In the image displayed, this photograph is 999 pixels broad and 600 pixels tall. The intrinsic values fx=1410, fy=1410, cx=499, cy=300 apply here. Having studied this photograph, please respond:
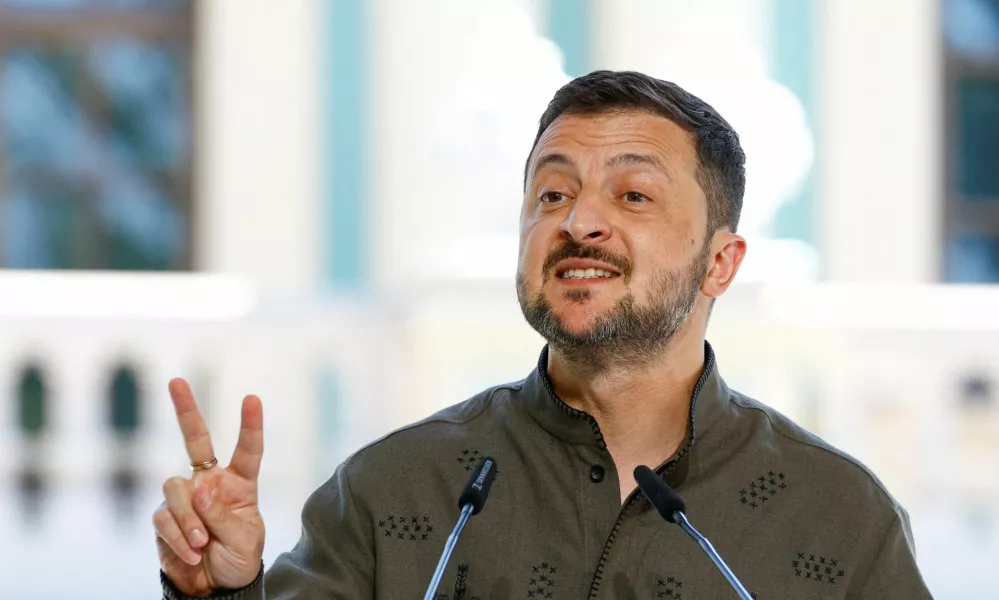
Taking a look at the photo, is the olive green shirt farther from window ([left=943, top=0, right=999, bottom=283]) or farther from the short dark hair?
window ([left=943, top=0, right=999, bottom=283])

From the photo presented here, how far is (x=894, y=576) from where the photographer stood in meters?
1.65

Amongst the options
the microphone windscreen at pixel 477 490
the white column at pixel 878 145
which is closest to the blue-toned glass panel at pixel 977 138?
the white column at pixel 878 145

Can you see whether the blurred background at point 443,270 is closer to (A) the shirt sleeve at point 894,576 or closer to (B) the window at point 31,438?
(B) the window at point 31,438

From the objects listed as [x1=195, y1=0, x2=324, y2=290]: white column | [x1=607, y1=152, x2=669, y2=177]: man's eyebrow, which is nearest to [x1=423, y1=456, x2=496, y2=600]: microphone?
[x1=607, y1=152, x2=669, y2=177]: man's eyebrow

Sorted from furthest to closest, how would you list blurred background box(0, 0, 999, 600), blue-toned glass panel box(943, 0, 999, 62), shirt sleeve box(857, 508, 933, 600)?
blue-toned glass panel box(943, 0, 999, 62) < blurred background box(0, 0, 999, 600) < shirt sleeve box(857, 508, 933, 600)

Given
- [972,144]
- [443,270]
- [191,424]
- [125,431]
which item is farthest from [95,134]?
[191,424]

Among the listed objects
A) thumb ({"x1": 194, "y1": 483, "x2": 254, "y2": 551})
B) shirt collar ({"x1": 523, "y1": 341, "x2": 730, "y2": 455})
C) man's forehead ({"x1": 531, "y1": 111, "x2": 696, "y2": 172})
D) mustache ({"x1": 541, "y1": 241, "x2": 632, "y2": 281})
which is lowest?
thumb ({"x1": 194, "y1": 483, "x2": 254, "y2": 551})

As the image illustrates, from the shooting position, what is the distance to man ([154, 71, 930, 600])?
165 centimetres

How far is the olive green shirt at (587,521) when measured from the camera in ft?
5.38

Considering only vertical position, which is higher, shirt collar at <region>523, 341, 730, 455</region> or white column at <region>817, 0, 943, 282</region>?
white column at <region>817, 0, 943, 282</region>

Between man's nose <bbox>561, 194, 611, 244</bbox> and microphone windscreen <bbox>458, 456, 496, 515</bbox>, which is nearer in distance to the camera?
microphone windscreen <bbox>458, 456, 496, 515</bbox>

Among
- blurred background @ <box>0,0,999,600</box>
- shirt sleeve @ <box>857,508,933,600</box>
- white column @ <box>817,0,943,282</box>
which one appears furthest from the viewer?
white column @ <box>817,0,943,282</box>

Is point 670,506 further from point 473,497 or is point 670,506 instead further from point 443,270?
point 443,270

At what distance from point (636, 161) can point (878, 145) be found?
2.90 meters
